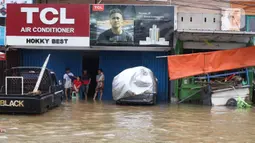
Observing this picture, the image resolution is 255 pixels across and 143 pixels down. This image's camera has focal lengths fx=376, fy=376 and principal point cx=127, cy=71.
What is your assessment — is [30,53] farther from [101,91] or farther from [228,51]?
[228,51]

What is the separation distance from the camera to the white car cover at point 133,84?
16.0 m

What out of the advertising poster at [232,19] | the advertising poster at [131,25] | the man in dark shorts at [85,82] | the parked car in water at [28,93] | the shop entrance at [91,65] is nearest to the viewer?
the parked car in water at [28,93]

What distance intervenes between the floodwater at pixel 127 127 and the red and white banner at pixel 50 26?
525cm

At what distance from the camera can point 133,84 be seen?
16.1 meters

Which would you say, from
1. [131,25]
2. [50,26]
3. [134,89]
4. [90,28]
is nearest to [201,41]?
[131,25]

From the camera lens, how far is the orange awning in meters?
16.7

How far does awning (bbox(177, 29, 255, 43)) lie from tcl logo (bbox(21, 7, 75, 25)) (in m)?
5.42

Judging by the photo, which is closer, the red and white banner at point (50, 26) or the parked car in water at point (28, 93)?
the parked car in water at point (28, 93)

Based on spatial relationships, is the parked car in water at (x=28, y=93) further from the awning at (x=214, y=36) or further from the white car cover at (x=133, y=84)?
the awning at (x=214, y=36)

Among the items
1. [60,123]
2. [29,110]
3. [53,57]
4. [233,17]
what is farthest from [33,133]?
[233,17]

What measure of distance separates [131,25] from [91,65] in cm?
440

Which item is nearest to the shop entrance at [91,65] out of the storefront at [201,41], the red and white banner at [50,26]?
the red and white banner at [50,26]

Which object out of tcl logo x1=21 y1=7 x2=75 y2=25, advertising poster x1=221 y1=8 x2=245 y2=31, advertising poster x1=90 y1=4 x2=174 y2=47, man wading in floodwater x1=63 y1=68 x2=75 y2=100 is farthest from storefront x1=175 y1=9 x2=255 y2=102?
tcl logo x1=21 y1=7 x2=75 y2=25

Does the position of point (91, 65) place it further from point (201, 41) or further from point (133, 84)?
point (201, 41)
